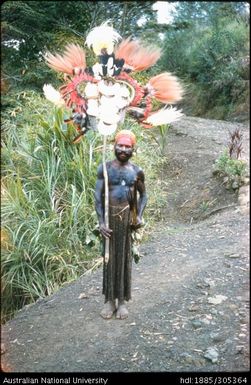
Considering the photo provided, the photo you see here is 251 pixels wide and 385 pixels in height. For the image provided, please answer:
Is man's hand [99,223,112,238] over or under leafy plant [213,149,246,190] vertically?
over

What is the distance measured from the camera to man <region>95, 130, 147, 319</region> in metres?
1.89

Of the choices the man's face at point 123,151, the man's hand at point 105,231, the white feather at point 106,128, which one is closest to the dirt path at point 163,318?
the man's hand at point 105,231

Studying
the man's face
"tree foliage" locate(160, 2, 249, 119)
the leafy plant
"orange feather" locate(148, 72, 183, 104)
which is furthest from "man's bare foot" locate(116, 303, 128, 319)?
the leafy plant

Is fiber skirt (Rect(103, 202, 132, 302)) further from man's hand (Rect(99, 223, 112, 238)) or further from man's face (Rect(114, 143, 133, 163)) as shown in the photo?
man's face (Rect(114, 143, 133, 163))

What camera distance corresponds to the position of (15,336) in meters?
2.00

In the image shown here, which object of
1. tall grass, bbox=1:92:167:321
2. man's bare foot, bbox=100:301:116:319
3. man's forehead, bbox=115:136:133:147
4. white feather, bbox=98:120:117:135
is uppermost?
white feather, bbox=98:120:117:135

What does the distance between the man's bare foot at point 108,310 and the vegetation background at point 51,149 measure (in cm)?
28

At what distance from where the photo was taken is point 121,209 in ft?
6.34

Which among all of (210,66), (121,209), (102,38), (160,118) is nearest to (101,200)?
(121,209)


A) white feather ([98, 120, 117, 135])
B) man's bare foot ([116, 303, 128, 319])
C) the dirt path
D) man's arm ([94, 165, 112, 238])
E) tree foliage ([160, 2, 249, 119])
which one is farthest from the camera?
tree foliage ([160, 2, 249, 119])

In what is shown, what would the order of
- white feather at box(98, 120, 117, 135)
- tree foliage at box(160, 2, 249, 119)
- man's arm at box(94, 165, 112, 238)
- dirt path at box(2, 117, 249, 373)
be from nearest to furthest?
1. dirt path at box(2, 117, 249, 373)
2. white feather at box(98, 120, 117, 135)
3. man's arm at box(94, 165, 112, 238)
4. tree foliage at box(160, 2, 249, 119)

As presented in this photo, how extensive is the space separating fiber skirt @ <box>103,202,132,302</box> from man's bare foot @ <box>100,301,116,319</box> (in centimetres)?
6

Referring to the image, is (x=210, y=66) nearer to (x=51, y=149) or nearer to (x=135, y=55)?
(x=51, y=149)
